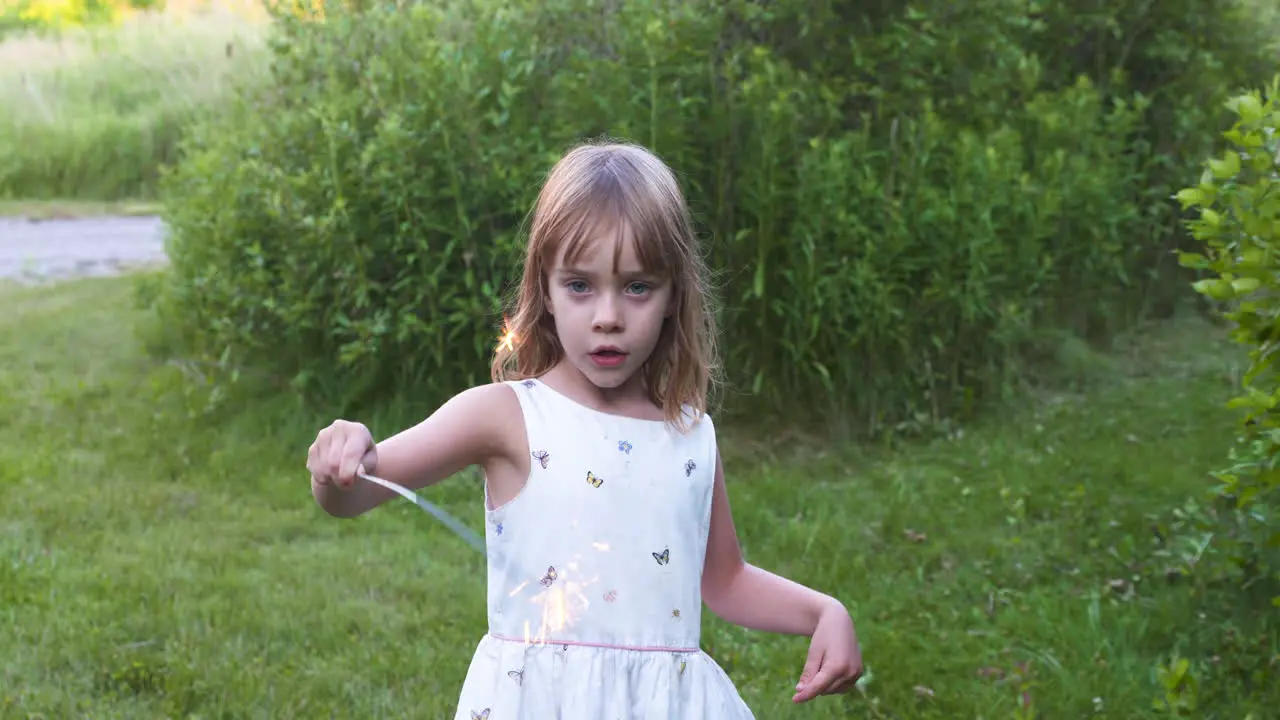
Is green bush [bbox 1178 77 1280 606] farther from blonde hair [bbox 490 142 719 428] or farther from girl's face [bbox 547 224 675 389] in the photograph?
girl's face [bbox 547 224 675 389]

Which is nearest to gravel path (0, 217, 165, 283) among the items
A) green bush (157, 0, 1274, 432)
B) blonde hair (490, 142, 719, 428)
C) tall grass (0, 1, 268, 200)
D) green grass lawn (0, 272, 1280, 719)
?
tall grass (0, 1, 268, 200)

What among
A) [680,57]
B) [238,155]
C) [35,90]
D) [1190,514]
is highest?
[680,57]

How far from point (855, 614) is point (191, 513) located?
8.84 feet

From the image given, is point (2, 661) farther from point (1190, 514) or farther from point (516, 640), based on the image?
point (1190, 514)

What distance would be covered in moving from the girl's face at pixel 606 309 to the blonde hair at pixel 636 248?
0.02 metres

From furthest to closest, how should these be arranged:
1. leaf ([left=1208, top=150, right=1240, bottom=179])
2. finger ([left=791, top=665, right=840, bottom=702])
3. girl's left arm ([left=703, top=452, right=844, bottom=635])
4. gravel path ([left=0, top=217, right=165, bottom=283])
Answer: gravel path ([left=0, top=217, right=165, bottom=283])
leaf ([left=1208, top=150, right=1240, bottom=179])
girl's left arm ([left=703, top=452, right=844, bottom=635])
finger ([left=791, top=665, right=840, bottom=702])

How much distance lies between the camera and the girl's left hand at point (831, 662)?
223 cm

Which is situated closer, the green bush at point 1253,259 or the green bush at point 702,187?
the green bush at point 1253,259

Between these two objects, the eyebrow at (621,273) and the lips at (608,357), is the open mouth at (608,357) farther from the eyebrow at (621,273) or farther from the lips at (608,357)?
the eyebrow at (621,273)

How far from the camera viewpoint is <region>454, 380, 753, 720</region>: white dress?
2.09 metres

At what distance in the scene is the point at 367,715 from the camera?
12.7 ft

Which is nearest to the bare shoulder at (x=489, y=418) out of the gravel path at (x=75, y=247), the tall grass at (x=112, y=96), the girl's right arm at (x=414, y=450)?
the girl's right arm at (x=414, y=450)

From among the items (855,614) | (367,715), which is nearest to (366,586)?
(367,715)

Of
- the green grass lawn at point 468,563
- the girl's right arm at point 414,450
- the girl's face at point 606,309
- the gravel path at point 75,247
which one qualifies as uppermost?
the girl's face at point 606,309
